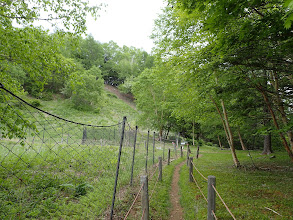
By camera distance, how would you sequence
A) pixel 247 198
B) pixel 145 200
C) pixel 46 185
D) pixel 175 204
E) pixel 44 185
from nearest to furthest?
pixel 145 200 → pixel 44 185 → pixel 46 185 → pixel 247 198 → pixel 175 204

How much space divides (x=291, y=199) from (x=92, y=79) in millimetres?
32691

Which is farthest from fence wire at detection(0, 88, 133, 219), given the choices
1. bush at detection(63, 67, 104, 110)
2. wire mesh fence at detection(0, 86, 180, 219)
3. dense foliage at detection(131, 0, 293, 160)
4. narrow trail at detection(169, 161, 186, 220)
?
bush at detection(63, 67, 104, 110)

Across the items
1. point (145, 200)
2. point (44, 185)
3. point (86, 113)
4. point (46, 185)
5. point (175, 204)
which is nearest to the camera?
point (145, 200)

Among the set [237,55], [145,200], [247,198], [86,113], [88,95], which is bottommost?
[247,198]

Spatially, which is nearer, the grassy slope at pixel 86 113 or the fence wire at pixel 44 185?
the fence wire at pixel 44 185

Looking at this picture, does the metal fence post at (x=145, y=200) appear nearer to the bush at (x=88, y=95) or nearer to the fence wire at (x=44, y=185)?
the fence wire at (x=44, y=185)

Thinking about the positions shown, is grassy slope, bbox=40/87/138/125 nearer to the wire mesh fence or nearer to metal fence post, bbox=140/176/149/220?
the wire mesh fence

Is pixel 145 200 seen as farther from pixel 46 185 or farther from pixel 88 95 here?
pixel 88 95

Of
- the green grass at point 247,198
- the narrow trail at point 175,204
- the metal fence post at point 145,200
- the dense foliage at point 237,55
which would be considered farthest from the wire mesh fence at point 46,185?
the dense foliage at point 237,55

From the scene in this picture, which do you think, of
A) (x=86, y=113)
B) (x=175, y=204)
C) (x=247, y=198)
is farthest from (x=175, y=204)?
(x=86, y=113)

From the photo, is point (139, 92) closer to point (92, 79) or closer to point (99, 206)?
point (92, 79)

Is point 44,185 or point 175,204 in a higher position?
point 44,185

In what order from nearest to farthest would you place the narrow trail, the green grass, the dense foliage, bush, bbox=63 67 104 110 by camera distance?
the dense foliage, the green grass, the narrow trail, bush, bbox=63 67 104 110

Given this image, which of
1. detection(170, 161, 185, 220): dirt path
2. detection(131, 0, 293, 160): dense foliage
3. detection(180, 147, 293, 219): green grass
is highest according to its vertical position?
detection(131, 0, 293, 160): dense foliage
